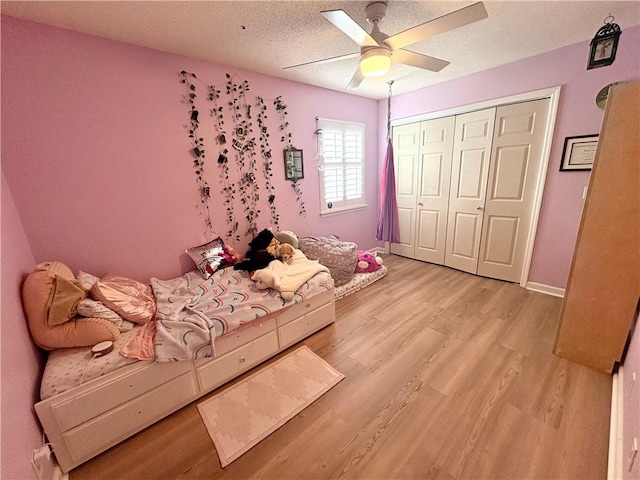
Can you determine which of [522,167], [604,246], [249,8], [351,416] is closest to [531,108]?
[522,167]

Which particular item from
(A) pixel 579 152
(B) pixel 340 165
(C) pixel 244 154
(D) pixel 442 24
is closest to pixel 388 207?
(B) pixel 340 165

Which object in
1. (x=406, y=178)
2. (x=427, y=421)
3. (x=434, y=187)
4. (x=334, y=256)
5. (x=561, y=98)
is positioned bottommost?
(x=427, y=421)

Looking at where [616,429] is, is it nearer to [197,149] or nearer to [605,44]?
[605,44]

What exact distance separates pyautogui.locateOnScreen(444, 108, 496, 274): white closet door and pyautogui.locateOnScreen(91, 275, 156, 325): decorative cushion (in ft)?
11.7

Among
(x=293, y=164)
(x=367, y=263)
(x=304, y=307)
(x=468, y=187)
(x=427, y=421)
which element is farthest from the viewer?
(x=367, y=263)

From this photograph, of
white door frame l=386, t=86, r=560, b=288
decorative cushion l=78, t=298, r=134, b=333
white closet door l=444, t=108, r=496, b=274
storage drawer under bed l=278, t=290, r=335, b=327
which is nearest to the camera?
decorative cushion l=78, t=298, r=134, b=333

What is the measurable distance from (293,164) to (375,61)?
1.56 m

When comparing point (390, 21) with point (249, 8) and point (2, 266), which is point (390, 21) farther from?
point (2, 266)

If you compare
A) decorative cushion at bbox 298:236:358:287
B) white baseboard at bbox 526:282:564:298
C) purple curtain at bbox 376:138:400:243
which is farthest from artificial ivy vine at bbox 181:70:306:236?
white baseboard at bbox 526:282:564:298

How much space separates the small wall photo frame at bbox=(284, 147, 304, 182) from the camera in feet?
9.86

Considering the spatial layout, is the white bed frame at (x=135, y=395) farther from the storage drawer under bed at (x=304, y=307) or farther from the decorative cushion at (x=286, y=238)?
the decorative cushion at (x=286, y=238)

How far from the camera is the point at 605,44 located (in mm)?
1931

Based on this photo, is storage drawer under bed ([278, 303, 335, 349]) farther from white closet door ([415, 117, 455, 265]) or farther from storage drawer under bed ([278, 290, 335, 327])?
white closet door ([415, 117, 455, 265])

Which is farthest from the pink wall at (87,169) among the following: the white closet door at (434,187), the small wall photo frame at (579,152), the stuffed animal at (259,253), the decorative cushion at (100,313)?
the small wall photo frame at (579,152)
